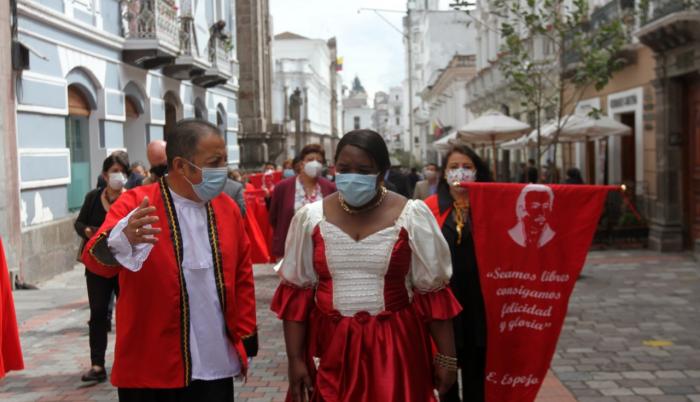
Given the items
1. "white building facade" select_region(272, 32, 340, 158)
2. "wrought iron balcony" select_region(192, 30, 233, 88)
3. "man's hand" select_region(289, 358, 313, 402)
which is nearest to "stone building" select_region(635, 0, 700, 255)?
"wrought iron balcony" select_region(192, 30, 233, 88)

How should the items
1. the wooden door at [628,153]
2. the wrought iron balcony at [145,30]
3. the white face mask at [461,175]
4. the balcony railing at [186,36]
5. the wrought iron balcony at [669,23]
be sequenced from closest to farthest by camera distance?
the white face mask at [461,175] < the wrought iron balcony at [669,23] < the wrought iron balcony at [145,30] < the wooden door at [628,153] < the balcony railing at [186,36]

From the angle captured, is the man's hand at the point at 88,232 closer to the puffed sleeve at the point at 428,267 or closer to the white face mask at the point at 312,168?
the white face mask at the point at 312,168

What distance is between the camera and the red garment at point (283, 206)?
8.55 meters

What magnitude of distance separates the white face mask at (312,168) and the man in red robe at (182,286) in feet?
14.9

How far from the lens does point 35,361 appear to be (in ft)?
23.9

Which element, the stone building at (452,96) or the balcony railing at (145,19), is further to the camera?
the stone building at (452,96)

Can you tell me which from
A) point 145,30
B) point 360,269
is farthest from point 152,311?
point 145,30

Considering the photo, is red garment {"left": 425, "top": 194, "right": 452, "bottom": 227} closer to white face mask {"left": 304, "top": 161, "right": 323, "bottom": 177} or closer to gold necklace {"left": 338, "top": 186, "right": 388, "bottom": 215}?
gold necklace {"left": 338, "top": 186, "right": 388, "bottom": 215}

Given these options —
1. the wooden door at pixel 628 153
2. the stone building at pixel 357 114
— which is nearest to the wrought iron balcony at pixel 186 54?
the wooden door at pixel 628 153

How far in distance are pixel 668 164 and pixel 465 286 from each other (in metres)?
11.4

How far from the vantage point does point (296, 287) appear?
3611 mm

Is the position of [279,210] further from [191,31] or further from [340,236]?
[191,31]

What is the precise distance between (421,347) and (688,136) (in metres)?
12.8

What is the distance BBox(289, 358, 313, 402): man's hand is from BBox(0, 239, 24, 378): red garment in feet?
4.59
